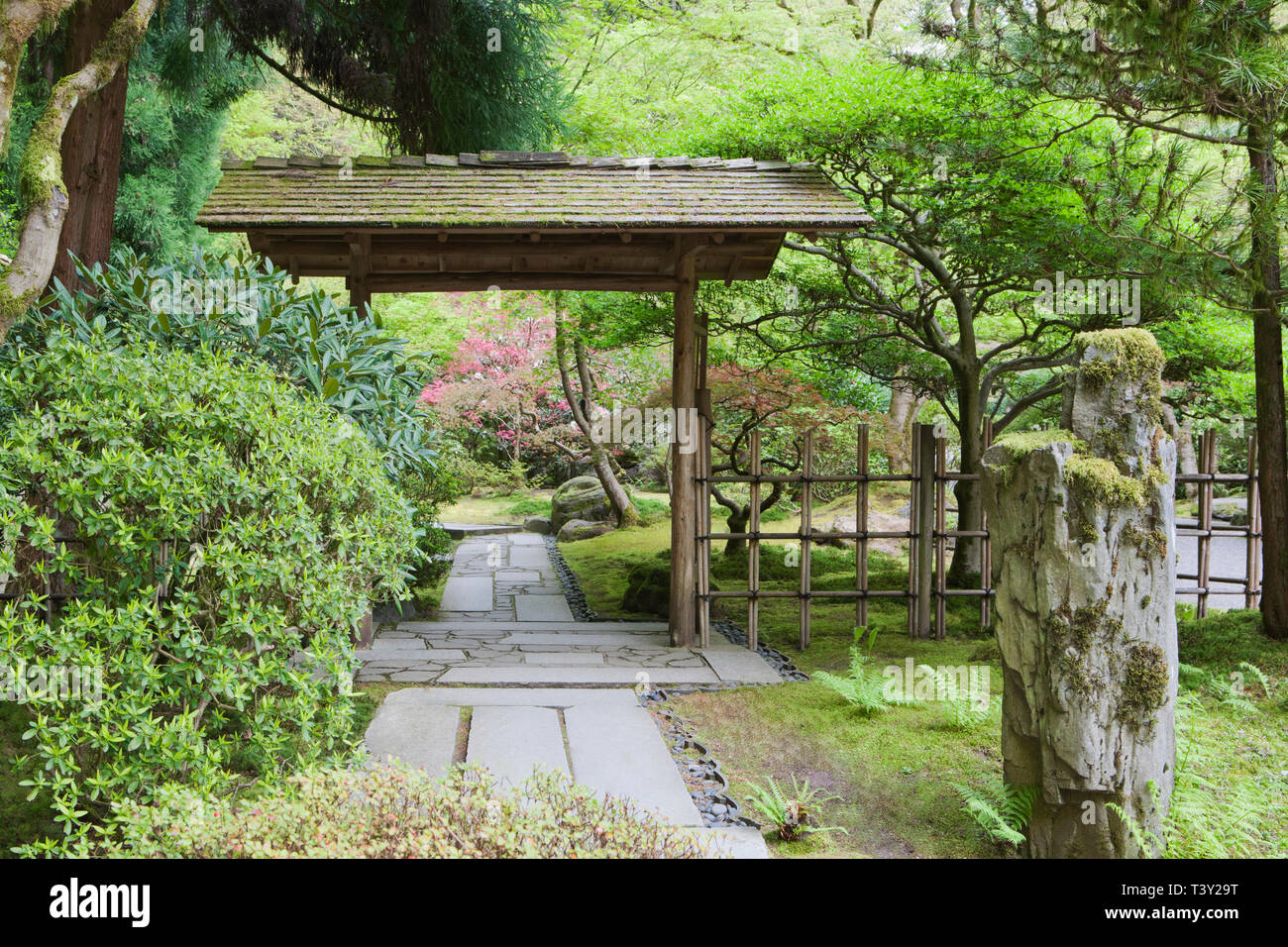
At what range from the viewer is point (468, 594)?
10.6 m

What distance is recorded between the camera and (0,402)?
3672 millimetres

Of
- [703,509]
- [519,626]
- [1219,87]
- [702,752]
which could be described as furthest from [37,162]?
[1219,87]

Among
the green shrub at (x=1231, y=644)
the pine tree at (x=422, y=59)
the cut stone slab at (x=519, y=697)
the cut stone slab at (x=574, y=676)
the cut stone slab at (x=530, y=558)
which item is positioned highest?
the pine tree at (x=422, y=59)

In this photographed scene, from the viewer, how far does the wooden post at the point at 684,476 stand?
7430 mm

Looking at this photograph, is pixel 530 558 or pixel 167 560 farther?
pixel 530 558

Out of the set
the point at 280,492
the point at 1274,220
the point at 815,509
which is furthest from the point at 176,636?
the point at 815,509

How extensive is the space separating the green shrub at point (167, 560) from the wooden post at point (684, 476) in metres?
3.80

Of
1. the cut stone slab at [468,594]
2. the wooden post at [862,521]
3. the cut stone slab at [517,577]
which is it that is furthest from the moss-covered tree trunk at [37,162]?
the cut stone slab at [517,577]

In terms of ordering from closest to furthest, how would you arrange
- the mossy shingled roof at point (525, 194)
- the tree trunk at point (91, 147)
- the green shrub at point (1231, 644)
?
the green shrub at point (1231, 644) → the tree trunk at point (91, 147) → the mossy shingled roof at point (525, 194)

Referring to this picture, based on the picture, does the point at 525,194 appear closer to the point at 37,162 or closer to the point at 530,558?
the point at 37,162

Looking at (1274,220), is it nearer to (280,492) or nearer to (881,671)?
(881,671)

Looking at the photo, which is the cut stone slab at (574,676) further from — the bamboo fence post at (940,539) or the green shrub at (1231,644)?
the green shrub at (1231,644)

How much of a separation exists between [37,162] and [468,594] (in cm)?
706

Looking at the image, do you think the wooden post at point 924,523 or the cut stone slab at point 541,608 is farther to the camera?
the cut stone slab at point 541,608
